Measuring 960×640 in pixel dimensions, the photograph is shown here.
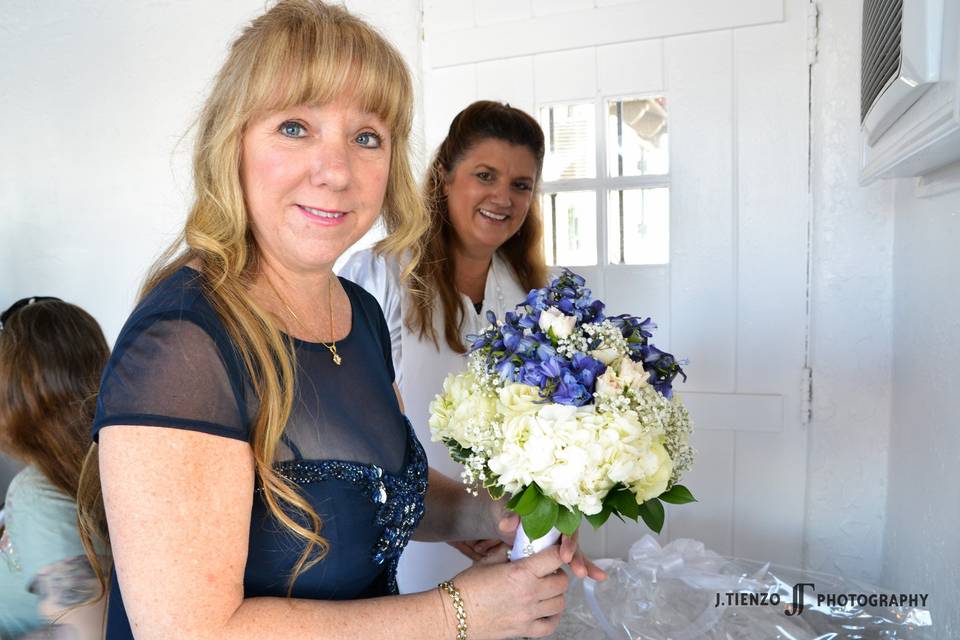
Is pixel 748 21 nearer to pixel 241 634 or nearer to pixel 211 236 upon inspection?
pixel 211 236

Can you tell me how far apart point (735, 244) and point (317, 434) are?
1.66 meters

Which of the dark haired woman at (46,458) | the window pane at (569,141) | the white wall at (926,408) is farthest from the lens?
the window pane at (569,141)

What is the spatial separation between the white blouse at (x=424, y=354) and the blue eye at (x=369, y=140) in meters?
0.94

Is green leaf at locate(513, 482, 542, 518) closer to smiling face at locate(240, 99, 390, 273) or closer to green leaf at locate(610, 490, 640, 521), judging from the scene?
green leaf at locate(610, 490, 640, 521)

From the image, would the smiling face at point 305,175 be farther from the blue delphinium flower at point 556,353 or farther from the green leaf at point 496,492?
the green leaf at point 496,492

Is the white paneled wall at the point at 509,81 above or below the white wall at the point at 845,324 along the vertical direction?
above

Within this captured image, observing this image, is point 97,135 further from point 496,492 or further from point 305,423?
point 496,492

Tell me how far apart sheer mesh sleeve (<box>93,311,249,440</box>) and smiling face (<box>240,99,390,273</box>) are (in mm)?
202

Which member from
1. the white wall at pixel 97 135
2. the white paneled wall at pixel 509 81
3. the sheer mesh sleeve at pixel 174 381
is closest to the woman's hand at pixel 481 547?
the sheer mesh sleeve at pixel 174 381

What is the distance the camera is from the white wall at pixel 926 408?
1349 mm

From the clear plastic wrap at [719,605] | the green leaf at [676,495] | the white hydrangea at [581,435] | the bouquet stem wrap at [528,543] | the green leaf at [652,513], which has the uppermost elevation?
the white hydrangea at [581,435]

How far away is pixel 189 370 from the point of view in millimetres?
894

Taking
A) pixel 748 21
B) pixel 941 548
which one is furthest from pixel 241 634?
pixel 748 21

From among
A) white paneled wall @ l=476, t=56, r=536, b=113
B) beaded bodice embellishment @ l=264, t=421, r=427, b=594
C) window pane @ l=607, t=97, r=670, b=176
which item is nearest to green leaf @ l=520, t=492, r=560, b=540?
beaded bodice embellishment @ l=264, t=421, r=427, b=594
